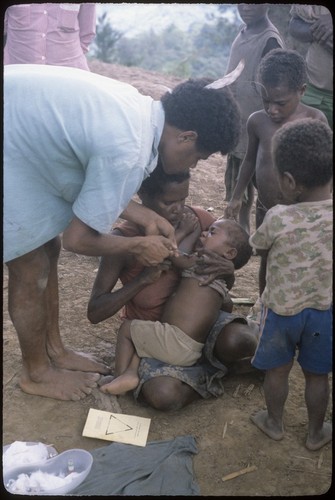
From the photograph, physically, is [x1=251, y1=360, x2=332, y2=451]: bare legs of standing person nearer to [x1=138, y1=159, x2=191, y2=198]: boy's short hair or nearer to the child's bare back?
the child's bare back

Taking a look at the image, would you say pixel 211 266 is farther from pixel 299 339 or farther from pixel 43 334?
pixel 43 334

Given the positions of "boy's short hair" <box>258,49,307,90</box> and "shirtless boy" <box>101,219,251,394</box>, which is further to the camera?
"boy's short hair" <box>258,49,307,90</box>

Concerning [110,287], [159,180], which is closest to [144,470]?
[110,287]

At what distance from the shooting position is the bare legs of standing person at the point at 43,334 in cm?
258

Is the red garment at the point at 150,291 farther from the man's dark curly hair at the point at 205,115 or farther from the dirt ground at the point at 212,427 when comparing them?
the man's dark curly hair at the point at 205,115

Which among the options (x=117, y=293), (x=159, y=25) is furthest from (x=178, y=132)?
(x=159, y=25)

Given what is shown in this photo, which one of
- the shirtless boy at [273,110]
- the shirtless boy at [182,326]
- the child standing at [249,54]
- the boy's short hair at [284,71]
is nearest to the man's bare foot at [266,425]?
the shirtless boy at [182,326]

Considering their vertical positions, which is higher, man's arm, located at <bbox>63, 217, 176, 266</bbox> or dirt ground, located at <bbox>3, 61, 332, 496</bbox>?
man's arm, located at <bbox>63, 217, 176, 266</bbox>

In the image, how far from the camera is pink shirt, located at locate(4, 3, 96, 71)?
369 centimetres

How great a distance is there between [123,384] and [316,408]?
86 centimetres

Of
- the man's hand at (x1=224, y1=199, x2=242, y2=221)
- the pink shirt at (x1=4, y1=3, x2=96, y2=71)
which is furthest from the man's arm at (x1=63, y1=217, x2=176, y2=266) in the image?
the pink shirt at (x1=4, y1=3, x2=96, y2=71)

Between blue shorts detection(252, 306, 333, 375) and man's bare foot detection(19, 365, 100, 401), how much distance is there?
2.90 ft

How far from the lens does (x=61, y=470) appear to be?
227 cm

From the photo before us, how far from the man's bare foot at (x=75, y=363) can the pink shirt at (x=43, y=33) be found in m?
1.98
